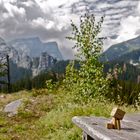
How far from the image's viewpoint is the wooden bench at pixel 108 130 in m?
4.88

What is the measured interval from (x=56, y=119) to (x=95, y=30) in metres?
6.60

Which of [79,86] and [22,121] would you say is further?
A: [79,86]

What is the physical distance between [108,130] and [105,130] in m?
0.05

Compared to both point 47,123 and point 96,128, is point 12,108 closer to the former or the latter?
point 47,123

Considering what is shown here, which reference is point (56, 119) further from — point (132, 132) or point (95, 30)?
point (132, 132)

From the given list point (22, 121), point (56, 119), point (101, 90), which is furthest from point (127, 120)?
point (101, 90)

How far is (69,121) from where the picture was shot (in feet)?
40.0

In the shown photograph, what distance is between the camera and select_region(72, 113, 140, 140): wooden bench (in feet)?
16.0

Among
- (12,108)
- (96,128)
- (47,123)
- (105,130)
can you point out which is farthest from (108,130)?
(12,108)

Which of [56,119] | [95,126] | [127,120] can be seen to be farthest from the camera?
[56,119]

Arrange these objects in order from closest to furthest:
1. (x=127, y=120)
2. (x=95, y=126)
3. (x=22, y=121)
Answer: (x=95, y=126) < (x=127, y=120) < (x=22, y=121)

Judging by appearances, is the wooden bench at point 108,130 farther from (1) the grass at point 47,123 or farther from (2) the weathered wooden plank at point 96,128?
(1) the grass at point 47,123

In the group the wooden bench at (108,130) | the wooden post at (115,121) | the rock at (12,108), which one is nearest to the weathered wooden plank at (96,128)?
the wooden bench at (108,130)

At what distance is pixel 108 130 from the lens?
5.34 m
